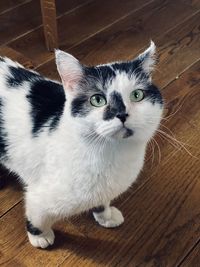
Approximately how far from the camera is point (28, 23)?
162 cm

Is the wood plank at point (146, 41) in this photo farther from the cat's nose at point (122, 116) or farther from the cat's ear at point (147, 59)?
the cat's nose at point (122, 116)

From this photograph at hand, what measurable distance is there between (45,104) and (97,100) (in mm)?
177

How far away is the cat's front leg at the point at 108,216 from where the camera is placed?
1.01 m

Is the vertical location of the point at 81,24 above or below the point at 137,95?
below

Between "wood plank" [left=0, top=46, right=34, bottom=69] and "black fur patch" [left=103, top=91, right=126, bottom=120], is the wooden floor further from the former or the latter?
"black fur patch" [left=103, top=91, right=126, bottom=120]

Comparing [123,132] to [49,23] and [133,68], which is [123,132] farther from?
[49,23]

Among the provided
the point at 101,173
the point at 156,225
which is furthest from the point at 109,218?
the point at 101,173

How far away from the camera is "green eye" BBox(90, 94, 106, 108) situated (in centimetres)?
73

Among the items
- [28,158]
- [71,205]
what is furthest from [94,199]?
[28,158]

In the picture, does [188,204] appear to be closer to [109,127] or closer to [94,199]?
[94,199]

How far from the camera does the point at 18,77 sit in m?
0.93

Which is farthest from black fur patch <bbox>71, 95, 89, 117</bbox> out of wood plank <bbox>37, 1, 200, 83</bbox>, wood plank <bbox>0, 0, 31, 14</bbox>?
wood plank <bbox>0, 0, 31, 14</bbox>

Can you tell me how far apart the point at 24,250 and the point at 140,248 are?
27 cm

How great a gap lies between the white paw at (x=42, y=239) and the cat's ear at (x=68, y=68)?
0.38 metres
